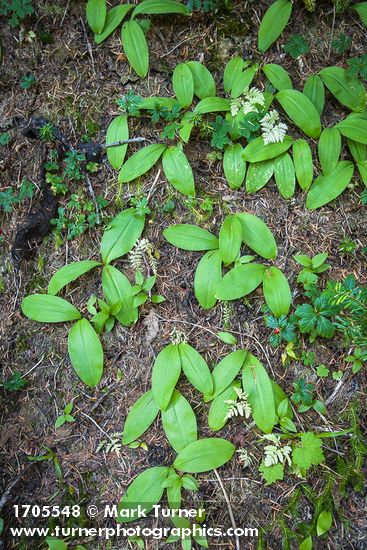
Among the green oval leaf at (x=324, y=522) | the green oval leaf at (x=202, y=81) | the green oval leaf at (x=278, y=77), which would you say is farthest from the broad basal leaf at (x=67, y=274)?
the green oval leaf at (x=324, y=522)

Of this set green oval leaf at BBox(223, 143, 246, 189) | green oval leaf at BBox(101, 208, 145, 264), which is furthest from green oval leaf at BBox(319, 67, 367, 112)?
green oval leaf at BBox(101, 208, 145, 264)

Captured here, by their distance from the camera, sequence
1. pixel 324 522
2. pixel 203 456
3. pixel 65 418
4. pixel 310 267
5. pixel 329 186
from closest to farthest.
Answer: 1. pixel 324 522
2. pixel 203 456
3. pixel 65 418
4. pixel 310 267
5. pixel 329 186

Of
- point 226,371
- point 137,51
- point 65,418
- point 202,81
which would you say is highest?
point 137,51

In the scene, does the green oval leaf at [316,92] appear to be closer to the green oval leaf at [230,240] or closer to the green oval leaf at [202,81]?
the green oval leaf at [202,81]

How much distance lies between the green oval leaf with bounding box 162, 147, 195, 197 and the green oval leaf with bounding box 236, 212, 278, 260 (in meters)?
0.41

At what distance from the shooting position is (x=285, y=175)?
10.3 feet

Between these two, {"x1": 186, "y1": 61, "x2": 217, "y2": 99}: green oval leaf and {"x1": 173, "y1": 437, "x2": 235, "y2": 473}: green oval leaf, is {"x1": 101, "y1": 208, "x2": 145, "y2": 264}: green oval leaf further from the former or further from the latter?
{"x1": 173, "y1": 437, "x2": 235, "y2": 473}: green oval leaf

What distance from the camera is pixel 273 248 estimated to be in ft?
9.90

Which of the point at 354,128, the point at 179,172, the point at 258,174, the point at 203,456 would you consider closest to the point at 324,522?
the point at 203,456

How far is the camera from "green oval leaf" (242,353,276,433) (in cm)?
272

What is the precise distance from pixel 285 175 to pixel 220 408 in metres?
1.60

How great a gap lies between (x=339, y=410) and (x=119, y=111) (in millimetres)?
2534

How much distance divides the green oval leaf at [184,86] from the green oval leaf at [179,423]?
1995 millimetres

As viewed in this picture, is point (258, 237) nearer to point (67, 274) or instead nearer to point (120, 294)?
point (120, 294)
